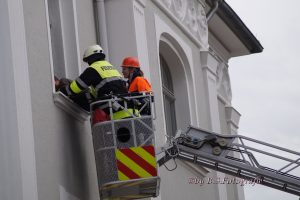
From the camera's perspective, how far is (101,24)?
16.3 m

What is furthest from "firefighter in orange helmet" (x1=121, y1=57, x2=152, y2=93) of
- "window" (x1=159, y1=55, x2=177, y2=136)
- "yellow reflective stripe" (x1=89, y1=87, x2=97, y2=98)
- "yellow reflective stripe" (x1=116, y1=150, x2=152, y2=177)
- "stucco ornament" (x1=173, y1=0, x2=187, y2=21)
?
"window" (x1=159, y1=55, x2=177, y2=136)

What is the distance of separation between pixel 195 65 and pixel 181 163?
2.58 metres

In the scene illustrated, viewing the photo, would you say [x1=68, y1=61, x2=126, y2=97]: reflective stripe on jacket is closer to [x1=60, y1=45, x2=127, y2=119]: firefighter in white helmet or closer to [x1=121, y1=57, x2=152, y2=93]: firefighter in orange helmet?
[x1=60, y1=45, x2=127, y2=119]: firefighter in white helmet

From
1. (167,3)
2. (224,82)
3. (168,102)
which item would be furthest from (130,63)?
(224,82)

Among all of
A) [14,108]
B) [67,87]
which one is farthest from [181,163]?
[14,108]

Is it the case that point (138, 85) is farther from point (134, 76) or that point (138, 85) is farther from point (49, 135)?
point (49, 135)

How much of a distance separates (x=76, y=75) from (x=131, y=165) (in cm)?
188

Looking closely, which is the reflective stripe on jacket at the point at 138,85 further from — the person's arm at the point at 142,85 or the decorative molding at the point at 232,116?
the decorative molding at the point at 232,116

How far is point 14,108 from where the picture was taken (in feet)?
40.2

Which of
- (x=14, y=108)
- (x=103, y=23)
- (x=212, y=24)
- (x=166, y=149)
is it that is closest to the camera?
(x=14, y=108)

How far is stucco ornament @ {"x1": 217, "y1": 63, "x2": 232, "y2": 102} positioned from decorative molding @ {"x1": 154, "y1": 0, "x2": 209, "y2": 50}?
99.5 inches

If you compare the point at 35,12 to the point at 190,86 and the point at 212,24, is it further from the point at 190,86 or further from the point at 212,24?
the point at 212,24

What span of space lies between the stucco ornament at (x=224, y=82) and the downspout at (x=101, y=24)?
7430 mm

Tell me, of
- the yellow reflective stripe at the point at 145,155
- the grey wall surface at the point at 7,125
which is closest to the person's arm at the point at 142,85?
the yellow reflective stripe at the point at 145,155
